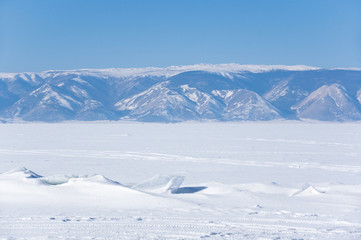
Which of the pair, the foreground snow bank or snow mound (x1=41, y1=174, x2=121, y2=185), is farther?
snow mound (x1=41, y1=174, x2=121, y2=185)

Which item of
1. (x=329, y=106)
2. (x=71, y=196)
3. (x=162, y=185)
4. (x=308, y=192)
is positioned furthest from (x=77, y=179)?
(x=329, y=106)

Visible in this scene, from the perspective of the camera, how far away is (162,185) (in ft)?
37.5

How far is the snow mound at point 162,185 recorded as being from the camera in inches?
438

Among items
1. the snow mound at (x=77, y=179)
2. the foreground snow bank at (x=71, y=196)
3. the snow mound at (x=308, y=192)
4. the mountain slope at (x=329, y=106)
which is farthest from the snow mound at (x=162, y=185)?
the mountain slope at (x=329, y=106)

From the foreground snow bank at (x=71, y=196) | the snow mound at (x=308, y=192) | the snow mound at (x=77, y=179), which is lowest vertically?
the foreground snow bank at (x=71, y=196)

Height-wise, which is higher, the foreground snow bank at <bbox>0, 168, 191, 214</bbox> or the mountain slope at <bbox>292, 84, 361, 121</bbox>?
the mountain slope at <bbox>292, 84, 361, 121</bbox>

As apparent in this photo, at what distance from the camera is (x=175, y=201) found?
971 centimetres

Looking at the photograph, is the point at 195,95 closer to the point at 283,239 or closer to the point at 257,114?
the point at 257,114

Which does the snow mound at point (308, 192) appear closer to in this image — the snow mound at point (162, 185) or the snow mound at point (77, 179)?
the snow mound at point (162, 185)

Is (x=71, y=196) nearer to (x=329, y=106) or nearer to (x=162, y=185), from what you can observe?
(x=162, y=185)

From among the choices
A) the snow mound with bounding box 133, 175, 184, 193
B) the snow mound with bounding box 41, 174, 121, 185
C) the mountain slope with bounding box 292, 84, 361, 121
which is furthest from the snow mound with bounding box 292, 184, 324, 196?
the mountain slope with bounding box 292, 84, 361, 121

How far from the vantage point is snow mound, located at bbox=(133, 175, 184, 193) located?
11117 mm

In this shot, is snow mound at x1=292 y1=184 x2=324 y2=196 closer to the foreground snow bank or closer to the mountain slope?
the foreground snow bank

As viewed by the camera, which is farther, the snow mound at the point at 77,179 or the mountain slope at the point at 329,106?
the mountain slope at the point at 329,106
